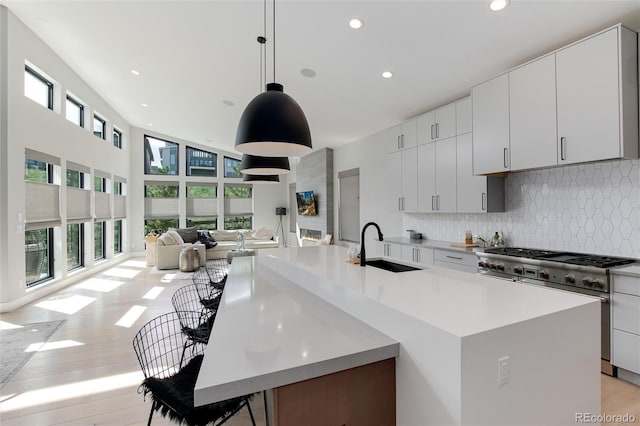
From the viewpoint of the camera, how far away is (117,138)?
9.05 metres

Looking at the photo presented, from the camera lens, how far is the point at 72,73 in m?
6.11

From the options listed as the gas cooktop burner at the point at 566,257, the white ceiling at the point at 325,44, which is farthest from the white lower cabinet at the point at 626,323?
the white ceiling at the point at 325,44

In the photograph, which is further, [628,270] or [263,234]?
[263,234]

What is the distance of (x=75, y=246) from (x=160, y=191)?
3.78 m

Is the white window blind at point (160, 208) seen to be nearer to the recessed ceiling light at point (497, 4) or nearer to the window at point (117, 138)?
the window at point (117, 138)

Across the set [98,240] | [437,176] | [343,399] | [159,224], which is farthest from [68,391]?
[159,224]

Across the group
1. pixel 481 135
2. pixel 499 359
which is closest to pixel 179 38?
pixel 481 135

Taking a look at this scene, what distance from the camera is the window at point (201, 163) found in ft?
34.8

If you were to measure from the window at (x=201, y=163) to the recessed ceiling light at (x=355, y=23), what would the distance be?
8.64 m

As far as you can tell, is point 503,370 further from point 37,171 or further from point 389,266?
point 37,171

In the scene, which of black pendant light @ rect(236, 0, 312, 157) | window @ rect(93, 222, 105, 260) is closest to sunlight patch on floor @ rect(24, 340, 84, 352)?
black pendant light @ rect(236, 0, 312, 157)

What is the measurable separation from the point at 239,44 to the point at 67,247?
17.2 ft

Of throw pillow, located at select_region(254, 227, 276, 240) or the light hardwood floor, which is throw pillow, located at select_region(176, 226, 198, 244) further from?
the light hardwood floor

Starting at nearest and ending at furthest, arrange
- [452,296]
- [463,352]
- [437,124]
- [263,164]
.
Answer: [463,352]
[452,296]
[263,164]
[437,124]
